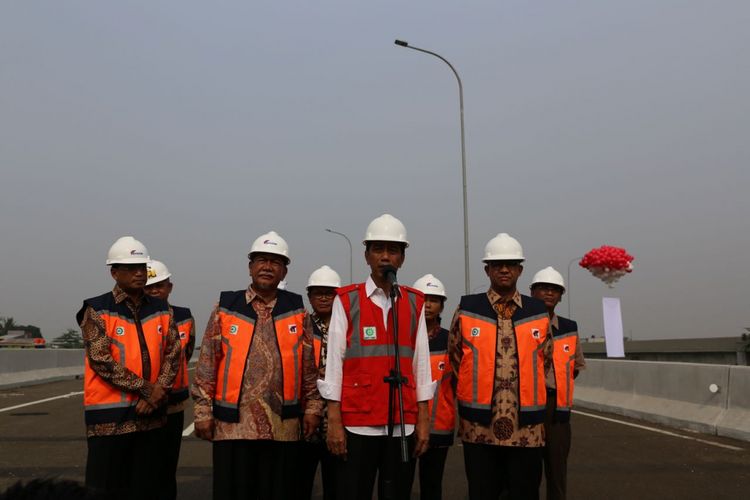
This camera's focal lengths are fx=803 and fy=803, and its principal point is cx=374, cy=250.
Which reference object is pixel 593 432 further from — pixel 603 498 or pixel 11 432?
pixel 11 432

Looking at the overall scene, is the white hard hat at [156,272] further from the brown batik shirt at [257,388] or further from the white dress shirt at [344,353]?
the white dress shirt at [344,353]

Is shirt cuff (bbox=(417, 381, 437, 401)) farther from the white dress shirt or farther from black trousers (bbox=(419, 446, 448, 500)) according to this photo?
black trousers (bbox=(419, 446, 448, 500))

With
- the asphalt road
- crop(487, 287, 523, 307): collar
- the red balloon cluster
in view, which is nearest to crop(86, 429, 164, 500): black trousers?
the asphalt road

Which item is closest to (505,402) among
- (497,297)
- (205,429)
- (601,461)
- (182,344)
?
(497,297)

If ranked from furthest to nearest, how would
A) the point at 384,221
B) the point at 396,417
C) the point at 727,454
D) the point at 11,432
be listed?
the point at 11,432, the point at 727,454, the point at 384,221, the point at 396,417

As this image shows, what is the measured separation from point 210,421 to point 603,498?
4128 millimetres

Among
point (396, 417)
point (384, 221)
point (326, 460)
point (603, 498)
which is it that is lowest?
point (603, 498)

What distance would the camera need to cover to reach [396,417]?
14.2 ft

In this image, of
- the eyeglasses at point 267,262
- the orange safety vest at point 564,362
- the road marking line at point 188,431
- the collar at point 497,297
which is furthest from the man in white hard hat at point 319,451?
the road marking line at point 188,431

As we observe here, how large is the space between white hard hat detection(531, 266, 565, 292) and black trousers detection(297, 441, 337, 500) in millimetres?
2481

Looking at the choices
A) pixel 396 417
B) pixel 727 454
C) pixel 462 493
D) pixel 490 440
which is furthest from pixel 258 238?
pixel 727 454

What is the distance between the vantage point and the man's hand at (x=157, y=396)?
205 inches

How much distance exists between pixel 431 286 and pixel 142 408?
280 centimetres

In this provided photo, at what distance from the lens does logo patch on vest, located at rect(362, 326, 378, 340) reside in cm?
441
